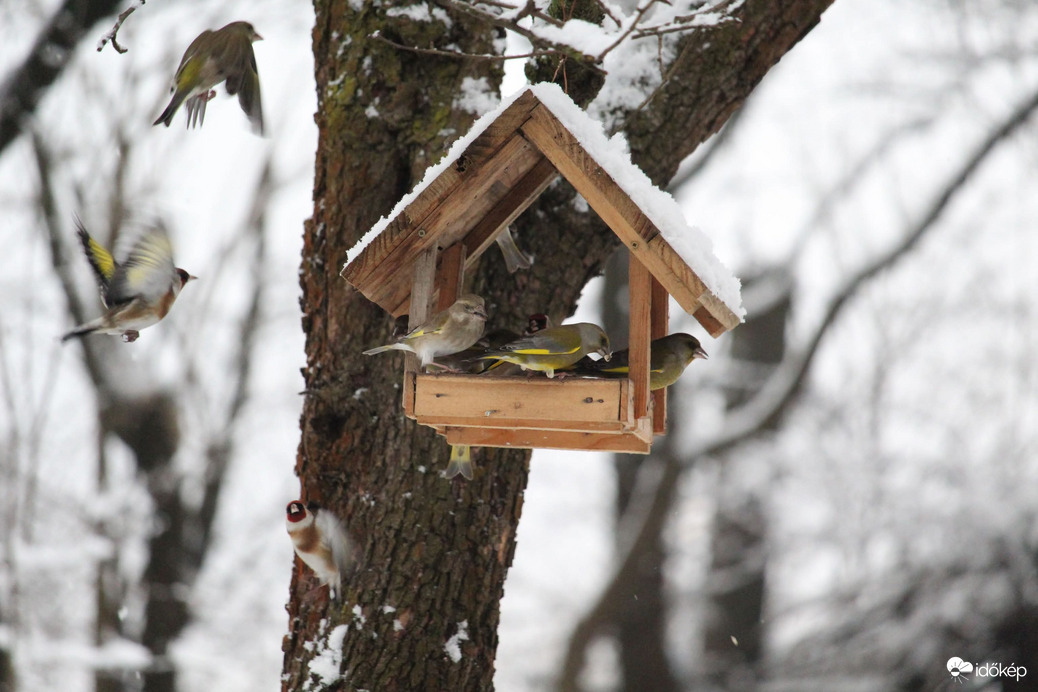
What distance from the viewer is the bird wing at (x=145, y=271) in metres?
3.18

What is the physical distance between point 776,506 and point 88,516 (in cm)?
789

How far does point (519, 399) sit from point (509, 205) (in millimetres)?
896

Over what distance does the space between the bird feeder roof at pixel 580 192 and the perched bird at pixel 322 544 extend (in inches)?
42.3

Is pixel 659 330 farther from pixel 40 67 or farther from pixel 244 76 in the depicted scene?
pixel 40 67

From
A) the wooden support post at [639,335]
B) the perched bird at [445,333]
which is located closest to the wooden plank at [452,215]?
the perched bird at [445,333]

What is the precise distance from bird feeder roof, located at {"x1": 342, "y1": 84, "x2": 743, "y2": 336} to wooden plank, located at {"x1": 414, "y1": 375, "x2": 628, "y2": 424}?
1.27 feet

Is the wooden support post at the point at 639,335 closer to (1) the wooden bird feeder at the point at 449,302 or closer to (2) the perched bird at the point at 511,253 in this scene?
(1) the wooden bird feeder at the point at 449,302

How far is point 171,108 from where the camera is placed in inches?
128

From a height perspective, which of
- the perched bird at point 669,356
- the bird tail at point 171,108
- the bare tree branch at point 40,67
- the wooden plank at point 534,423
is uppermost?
the bare tree branch at point 40,67

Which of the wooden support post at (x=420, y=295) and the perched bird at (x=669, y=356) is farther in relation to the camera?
the perched bird at (x=669, y=356)

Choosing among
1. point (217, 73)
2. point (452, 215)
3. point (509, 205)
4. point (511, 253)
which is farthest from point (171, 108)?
point (511, 253)

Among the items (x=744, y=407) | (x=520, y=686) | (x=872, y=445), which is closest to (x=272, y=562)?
(x=520, y=686)

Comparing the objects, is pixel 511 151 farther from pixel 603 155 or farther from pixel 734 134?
pixel 734 134

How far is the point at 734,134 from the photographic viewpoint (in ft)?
41.7
